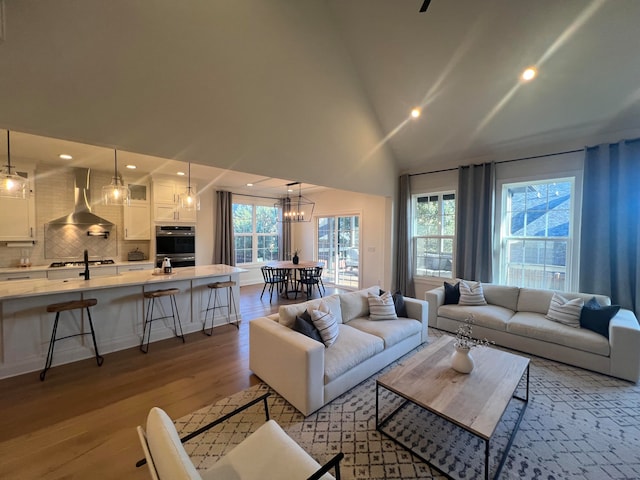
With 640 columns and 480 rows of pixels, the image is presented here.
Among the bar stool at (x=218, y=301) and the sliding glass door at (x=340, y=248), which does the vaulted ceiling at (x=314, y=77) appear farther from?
the sliding glass door at (x=340, y=248)

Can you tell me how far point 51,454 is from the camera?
1867 mm

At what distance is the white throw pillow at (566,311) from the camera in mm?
3279

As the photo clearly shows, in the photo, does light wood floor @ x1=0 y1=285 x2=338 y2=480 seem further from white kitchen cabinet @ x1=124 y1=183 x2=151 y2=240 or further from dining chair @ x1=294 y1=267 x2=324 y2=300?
white kitchen cabinet @ x1=124 y1=183 x2=151 y2=240

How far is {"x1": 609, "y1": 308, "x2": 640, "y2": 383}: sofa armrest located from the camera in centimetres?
274

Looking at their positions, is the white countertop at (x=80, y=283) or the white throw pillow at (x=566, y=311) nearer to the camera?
the white countertop at (x=80, y=283)

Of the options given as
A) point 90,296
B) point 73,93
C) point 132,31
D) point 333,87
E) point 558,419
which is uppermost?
point 333,87

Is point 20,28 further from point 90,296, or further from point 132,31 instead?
point 90,296

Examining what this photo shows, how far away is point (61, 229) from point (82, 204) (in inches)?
25.3

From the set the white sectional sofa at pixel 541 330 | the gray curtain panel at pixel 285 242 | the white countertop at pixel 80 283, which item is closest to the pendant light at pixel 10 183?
the white countertop at pixel 80 283

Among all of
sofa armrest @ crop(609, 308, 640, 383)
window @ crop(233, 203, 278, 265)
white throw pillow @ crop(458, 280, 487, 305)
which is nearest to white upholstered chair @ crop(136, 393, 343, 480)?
sofa armrest @ crop(609, 308, 640, 383)

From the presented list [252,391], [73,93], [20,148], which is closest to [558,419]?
[252,391]

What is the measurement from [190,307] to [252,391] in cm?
212

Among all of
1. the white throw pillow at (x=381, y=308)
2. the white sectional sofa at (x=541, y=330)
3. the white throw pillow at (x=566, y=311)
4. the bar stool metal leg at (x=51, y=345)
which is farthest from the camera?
the white throw pillow at (x=381, y=308)

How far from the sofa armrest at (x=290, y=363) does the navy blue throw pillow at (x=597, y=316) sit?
11.1ft
